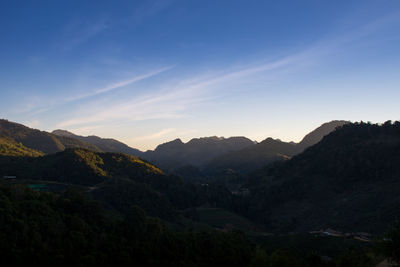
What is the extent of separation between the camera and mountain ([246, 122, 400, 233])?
9581 centimetres

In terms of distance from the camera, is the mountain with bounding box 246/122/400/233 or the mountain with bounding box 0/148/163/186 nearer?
the mountain with bounding box 246/122/400/233

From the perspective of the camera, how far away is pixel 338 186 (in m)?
123

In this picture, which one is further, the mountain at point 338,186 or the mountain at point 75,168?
the mountain at point 75,168

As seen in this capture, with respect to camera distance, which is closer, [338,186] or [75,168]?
[338,186]

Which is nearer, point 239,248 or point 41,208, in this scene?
point 239,248

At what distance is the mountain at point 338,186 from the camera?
95.8 m

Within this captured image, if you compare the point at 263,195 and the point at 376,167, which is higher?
the point at 376,167

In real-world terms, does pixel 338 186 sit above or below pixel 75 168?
below

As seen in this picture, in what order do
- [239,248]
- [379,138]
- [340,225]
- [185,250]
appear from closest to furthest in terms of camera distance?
[185,250], [239,248], [340,225], [379,138]

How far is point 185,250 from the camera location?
4803cm

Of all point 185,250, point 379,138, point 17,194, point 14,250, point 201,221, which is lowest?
point 201,221

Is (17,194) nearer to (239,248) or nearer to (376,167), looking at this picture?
(239,248)

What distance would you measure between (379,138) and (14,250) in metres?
131

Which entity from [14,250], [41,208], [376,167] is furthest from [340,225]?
[14,250]
